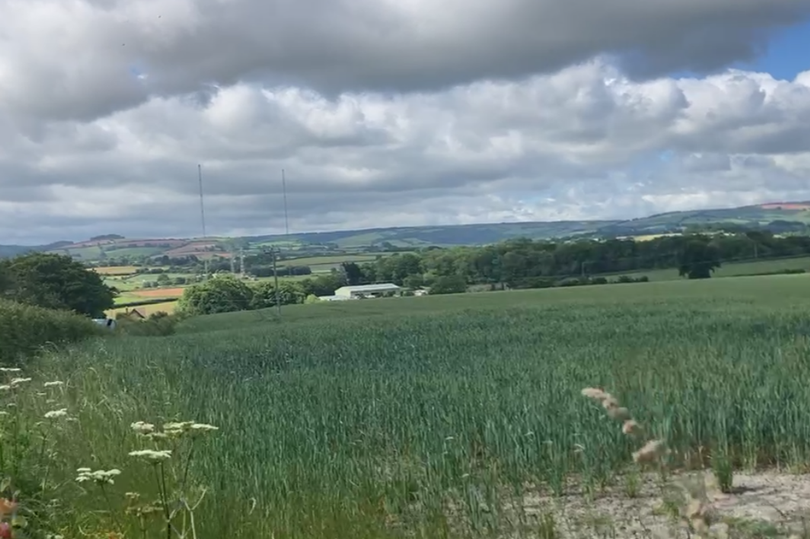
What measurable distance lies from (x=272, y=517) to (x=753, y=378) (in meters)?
7.22

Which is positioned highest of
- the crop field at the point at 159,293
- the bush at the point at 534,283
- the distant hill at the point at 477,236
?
the distant hill at the point at 477,236

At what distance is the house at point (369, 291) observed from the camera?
2756 inches

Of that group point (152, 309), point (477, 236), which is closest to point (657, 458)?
point (152, 309)

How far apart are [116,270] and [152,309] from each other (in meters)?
7.52

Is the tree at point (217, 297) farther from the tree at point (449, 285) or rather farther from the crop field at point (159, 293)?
the tree at point (449, 285)

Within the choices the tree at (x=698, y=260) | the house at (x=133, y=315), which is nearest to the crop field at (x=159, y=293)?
the house at (x=133, y=315)

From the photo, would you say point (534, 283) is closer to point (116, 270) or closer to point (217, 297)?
point (217, 297)

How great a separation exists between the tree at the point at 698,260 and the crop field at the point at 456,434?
4509 cm

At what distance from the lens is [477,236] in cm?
9612

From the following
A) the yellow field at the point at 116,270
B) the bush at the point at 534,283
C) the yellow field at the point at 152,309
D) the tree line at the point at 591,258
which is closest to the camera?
the yellow field at the point at 152,309

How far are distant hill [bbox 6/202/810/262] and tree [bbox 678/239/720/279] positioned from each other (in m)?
4.20

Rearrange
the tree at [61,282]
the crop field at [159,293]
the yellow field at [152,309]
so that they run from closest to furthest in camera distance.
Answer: the tree at [61,282] → the yellow field at [152,309] → the crop field at [159,293]

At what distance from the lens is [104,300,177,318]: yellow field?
59.9m

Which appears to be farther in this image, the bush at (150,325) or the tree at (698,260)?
the tree at (698,260)
